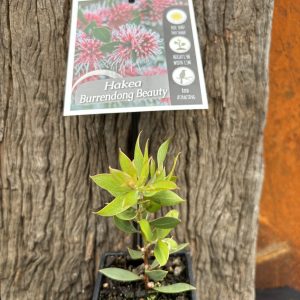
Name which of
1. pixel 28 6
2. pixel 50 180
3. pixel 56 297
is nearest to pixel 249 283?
pixel 56 297

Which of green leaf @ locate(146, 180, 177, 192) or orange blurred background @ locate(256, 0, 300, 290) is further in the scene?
orange blurred background @ locate(256, 0, 300, 290)

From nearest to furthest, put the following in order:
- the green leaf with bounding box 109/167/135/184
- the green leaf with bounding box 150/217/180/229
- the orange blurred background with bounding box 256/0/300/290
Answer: the green leaf with bounding box 109/167/135/184, the green leaf with bounding box 150/217/180/229, the orange blurred background with bounding box 256/0/300/290

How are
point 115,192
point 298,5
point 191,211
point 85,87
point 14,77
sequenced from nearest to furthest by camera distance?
point 115,192 < point 85,87 < point 14,77 < point 191,211 < point 298,5

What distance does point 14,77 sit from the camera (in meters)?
1.30

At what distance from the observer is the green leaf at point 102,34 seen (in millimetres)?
1188

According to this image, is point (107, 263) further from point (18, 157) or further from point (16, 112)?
point (16, 112)

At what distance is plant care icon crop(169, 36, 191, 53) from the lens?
47.2 inches

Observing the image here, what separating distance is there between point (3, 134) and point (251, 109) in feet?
2.57

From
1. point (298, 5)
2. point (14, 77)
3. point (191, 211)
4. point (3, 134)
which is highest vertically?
point (298, 5)

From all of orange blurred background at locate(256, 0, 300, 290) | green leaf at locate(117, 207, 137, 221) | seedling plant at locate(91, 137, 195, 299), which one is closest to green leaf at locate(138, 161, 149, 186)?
seedling plant at locate(91, 137, 195, 299)

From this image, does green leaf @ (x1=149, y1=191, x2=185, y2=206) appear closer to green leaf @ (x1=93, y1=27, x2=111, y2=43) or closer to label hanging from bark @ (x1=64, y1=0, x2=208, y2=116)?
label hanging from bark @ (x1=64, y1=0, x2=208, y2=116)

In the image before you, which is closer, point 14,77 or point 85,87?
point 85,87

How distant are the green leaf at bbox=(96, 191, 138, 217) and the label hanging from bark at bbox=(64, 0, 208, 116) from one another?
0.86ft

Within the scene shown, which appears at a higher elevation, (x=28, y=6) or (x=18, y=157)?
(x=28, y=6)
